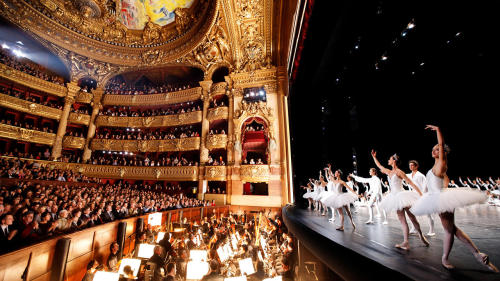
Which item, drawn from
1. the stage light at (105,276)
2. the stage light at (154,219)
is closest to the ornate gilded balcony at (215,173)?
the stage light at (154,219)

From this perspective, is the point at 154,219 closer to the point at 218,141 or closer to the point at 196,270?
the point at 196,270

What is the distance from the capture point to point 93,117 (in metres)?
15.8

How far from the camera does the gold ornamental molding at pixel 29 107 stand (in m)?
12.2

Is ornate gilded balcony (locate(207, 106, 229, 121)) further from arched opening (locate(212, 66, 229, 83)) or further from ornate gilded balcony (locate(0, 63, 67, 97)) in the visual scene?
ornate gilded balcony (locate(0, 63, 67, 97))

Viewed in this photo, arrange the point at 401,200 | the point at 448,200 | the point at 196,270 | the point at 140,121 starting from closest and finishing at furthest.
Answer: the point at 448,200 → the point at 401,200 → the point at 196,270 → the point at 140,121

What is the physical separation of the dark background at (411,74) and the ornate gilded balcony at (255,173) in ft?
17.6

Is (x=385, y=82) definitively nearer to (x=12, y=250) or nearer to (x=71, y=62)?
(x=12, y=250)

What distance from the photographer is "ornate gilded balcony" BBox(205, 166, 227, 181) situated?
12.8 m

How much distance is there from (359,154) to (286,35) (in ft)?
25.1

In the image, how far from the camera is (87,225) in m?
4.90

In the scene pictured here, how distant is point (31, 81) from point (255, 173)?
56.2ft

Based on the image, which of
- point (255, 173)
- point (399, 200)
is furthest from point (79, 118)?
point (399, 200)

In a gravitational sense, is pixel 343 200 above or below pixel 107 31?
below

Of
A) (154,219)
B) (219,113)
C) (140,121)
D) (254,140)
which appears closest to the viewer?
(154,219)
